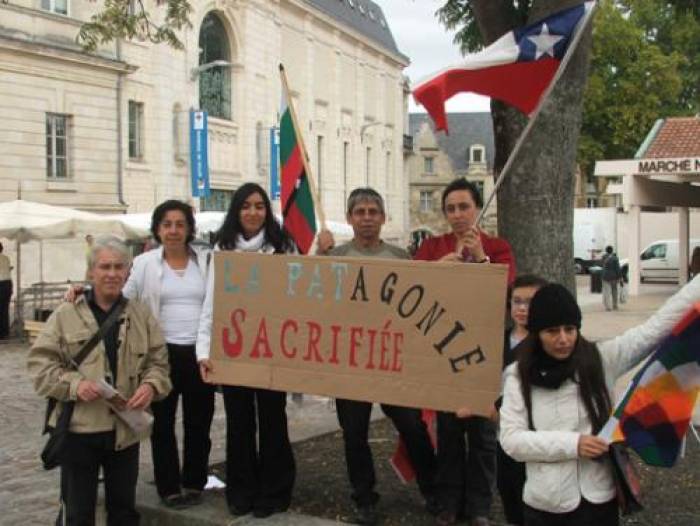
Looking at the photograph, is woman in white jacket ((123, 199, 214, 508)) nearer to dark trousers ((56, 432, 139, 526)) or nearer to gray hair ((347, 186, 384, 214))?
dark trousers ((56, 432, 139, 526))

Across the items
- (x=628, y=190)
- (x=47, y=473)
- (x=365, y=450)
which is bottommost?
(x=47, y=473)

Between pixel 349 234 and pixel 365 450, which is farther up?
pixel 349 234

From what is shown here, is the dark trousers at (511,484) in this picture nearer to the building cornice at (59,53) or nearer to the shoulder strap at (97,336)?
the shoulder strap at (97,336)

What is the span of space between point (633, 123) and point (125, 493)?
42.0 meters

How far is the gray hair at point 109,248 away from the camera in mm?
4709

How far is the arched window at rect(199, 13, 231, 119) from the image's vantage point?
119 ft

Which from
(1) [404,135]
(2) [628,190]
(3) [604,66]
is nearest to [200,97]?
(2) [628,190]

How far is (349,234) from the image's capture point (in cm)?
2531

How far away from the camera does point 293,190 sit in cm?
659

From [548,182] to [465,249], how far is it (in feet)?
6.65

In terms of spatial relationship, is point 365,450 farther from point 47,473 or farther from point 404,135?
point 404,135

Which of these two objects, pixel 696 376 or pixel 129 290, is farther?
pixel 129 290

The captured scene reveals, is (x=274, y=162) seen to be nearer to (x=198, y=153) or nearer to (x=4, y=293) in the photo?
(x=198, y=153)

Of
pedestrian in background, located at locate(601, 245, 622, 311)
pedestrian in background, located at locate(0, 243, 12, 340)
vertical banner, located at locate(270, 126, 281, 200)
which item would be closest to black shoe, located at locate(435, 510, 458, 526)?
pedestrian in background, located at locate(0, 243, 12, 340)
